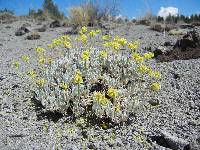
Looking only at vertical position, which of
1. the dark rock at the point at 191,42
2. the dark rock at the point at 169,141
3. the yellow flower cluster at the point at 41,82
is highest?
the dark rock at the point at 191,42

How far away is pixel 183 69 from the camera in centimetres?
774

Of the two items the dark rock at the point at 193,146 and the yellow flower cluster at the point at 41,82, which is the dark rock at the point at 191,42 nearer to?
the yellow flower cluster at the point at 41,82

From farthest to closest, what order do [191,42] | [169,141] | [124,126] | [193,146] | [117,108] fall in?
[191,42], [124,126], [117,108], [169,141], [193,146]

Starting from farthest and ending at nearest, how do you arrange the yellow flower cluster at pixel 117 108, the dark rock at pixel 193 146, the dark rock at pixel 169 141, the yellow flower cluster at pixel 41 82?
the yellow flower cluster at pixel 41 82 < the yellow flower cluster at pixel 117 108 < the dark rock at pixel 169 141 < the dark rock at pixel 193 146

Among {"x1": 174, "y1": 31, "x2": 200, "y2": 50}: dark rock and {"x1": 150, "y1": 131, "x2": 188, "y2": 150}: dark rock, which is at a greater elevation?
{"x1": 174, "y1": 31, "x2": 200, "y2": 50}: dark rock

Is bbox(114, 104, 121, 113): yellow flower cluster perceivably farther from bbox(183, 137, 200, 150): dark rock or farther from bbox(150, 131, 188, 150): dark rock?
bbox(183, 137, 200, 150): dark rock

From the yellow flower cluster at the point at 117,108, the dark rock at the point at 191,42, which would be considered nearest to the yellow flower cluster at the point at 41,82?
the yellow flower cluster at the point at 117,108

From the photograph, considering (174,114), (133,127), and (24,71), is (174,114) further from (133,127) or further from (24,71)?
(24,71)

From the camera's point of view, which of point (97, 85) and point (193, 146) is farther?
point (97, 85)

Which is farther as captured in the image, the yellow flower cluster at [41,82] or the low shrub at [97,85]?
the yellow flower cluster at [41,82]

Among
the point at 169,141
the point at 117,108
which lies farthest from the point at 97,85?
the point at 169,141

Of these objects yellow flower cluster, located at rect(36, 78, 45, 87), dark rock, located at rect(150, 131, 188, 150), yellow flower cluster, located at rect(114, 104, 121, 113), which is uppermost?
yellow flower cluster, located at rect(36, 78, 45, 87)

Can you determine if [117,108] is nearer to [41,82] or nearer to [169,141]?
[169,141]

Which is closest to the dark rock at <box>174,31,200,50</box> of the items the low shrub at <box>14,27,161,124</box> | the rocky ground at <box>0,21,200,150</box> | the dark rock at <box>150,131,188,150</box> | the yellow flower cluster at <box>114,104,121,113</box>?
the rocky ground at <box>0,21,200,150</box>
